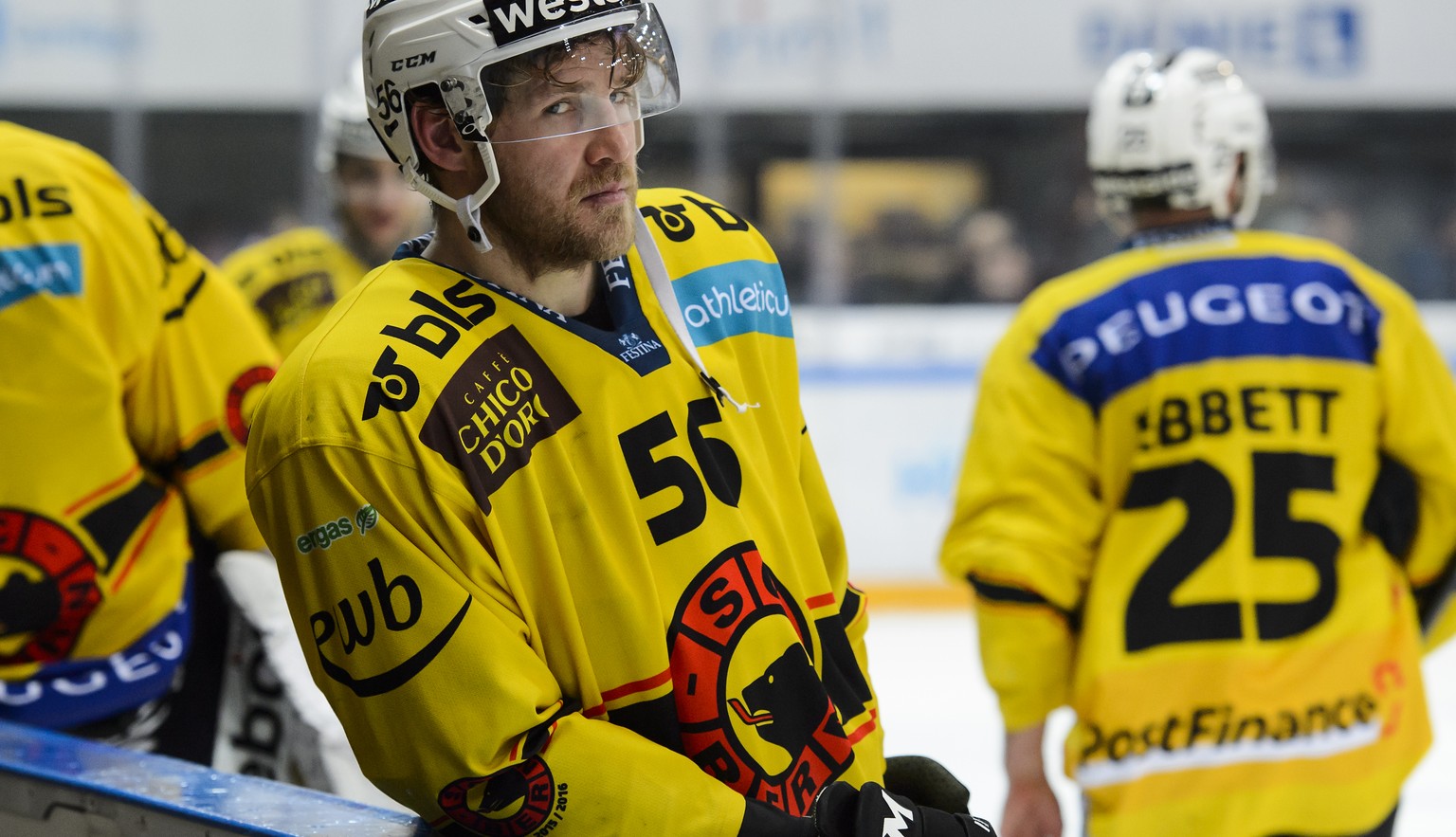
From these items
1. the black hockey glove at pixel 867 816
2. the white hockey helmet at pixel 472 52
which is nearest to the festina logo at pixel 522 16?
the white hockey helmet at pixel 472 52

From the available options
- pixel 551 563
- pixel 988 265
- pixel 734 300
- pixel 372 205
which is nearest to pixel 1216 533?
pixel 734 300

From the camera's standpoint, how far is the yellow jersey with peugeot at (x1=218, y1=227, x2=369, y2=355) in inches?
143

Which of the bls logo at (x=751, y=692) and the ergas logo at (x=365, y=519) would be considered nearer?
the ergas logo at (x=365, y=519)

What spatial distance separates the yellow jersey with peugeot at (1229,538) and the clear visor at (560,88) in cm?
102

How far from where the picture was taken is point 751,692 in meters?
1.39

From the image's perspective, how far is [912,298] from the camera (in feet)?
23.8

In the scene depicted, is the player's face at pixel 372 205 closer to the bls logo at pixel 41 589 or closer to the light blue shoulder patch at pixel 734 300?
the bls logo at pixel 41 589

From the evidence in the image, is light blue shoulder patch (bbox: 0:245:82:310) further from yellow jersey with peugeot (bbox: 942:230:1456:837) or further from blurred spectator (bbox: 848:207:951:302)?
blurred spectator (bbox: 848:207:951:302)

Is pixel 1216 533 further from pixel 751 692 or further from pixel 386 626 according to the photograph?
pixel 386 626

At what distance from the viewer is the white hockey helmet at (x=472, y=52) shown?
137cm

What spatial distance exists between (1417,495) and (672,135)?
5557mm

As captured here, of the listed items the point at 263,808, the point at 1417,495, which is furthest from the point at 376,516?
the point at 1417,495

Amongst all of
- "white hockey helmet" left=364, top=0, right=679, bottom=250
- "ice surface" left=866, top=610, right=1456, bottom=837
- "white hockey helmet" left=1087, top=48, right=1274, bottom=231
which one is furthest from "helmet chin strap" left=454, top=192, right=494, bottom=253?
"ice surface" left=866, top=610, right=1456, bottom=837

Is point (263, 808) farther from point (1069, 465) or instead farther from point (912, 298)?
point (912, 298)
